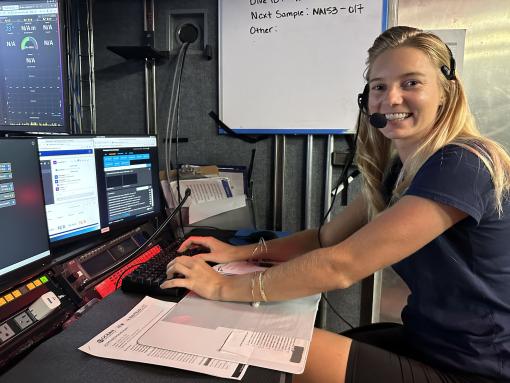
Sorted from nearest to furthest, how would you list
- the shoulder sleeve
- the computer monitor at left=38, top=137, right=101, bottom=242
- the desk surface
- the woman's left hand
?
the desk surface, the shoulder sleeve, the woman's left hand, the computer monitor at left=38, top=137, right=101, bottom=242

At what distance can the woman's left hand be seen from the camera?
78 cm

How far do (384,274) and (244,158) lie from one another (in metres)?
0.74

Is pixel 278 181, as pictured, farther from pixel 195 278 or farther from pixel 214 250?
pixel 195 278

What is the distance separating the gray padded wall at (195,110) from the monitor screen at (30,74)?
0.43 metres

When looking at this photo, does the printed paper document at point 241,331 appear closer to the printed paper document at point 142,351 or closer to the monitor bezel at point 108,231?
the printed paper document at point 142,351

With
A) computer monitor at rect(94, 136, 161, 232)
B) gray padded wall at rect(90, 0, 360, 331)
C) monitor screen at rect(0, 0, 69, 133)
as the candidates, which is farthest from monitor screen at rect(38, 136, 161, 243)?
gray padded wall at rect(90, 0, 360, 331)

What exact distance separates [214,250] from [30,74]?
819 millimetres

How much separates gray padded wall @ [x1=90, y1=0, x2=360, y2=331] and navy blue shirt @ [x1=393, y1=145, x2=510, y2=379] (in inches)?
30.4

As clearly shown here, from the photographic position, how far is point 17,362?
2.01 feet

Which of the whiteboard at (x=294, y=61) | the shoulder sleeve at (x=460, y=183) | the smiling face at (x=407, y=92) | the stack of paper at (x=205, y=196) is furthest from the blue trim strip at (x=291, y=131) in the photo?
the shoulder sleeve at (x=460, y=183)

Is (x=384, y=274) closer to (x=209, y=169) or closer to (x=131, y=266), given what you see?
(x=209, y=169)

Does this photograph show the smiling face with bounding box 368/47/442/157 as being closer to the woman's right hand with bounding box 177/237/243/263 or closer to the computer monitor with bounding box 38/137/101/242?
the woman's right hand with bounding box 177/237/243/263

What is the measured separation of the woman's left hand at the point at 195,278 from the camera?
2.55 feet

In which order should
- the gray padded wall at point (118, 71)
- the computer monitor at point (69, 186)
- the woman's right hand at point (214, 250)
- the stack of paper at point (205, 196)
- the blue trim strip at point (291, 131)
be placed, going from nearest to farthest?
the computer monitor at point (69, 186), the woman's right hand at point (214, 250), the stack of paper at point (205, 196), the blue trim strip at point (291, 131), the gray padded wall at point (118, 71)
